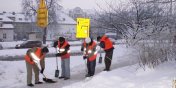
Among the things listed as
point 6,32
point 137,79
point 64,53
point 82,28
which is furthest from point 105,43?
point 6,32

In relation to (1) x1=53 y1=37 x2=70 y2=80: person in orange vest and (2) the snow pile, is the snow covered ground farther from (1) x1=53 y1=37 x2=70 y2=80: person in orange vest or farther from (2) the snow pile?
(1) x1=53 y1=37 x2=70 y2=80: person in orange vest

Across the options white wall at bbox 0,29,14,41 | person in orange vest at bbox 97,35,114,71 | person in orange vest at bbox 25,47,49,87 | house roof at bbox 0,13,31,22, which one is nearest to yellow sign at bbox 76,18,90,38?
person in orange vest at bbox 97,35,114,71

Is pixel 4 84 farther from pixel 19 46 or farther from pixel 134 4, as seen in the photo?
pixel 19 46

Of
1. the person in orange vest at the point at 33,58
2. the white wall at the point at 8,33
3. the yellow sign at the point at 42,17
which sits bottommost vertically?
the white wall at the point at 8,33

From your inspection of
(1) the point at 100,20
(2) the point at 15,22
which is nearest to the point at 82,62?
(1) the point at 100,20

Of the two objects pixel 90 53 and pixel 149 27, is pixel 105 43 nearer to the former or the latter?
pixel 90 53

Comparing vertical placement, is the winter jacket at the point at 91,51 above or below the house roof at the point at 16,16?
below

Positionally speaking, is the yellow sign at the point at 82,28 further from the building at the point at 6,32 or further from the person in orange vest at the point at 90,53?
the building at the point at 6,32

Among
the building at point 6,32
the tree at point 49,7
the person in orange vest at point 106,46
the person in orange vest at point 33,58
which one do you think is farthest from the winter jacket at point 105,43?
the building at point 6,32

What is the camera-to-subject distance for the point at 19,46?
46.8 m

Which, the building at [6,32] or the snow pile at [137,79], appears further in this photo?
the building at [6,32]

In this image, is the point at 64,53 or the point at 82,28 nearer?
the point at 64,53

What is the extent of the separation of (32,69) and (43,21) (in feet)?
7.23

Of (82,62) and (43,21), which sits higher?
(43,21)
